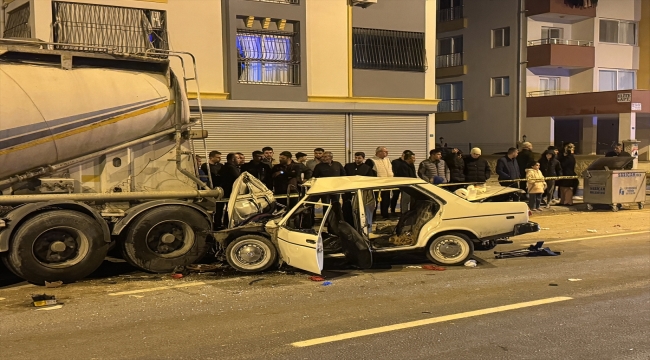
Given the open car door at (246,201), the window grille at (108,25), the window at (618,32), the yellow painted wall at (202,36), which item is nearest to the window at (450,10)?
the window at (618,32)

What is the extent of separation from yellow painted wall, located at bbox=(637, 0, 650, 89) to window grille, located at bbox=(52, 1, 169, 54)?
102 feet

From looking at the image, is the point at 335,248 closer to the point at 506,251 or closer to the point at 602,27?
the point at 506,251

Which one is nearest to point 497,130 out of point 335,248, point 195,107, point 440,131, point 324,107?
point 440,131

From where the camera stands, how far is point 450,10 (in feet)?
134

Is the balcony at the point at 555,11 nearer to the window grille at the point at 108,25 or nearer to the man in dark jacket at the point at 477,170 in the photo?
Answer: the man in dark jacket at the point at 477,170

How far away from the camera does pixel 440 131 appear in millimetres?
41938

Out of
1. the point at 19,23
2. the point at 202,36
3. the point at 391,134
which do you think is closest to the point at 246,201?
the point at 202,36

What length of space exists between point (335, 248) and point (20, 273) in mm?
4076

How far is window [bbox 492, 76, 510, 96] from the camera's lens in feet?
126

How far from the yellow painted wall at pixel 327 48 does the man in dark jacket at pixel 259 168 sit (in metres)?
8.37

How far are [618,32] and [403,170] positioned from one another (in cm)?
2972

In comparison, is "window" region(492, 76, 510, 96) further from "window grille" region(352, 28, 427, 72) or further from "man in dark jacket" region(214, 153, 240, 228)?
"man in dark jacket" region(214, 153, 240, 228)

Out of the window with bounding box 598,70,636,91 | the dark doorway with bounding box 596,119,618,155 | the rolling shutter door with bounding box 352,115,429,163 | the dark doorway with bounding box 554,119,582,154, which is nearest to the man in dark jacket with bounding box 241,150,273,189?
the rolling shutter door with bounding box 352,115,429,163

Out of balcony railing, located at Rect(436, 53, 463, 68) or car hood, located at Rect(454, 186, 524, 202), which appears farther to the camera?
balcony railing, located at Rect(436, 53, 463, 68)
